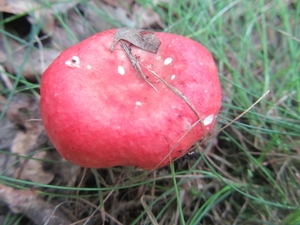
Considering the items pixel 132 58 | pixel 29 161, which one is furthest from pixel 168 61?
pixel 29 161

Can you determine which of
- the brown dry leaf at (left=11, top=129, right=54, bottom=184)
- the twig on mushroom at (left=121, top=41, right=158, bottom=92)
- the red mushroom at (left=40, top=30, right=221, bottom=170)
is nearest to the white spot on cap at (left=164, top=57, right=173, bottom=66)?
the red mushroom at (left=40, top=30, right=221, bottom=170)

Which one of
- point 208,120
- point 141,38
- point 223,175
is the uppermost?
point 141,38

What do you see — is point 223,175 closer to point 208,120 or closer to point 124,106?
point 208,120

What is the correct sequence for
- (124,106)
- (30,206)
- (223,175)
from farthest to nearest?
(223,175)
(30,206)
(124,106)

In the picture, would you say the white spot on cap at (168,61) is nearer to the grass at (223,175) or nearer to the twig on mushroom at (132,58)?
the twig on mushroom at (132,58)

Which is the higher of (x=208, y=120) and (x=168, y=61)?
(x=168, y=61)

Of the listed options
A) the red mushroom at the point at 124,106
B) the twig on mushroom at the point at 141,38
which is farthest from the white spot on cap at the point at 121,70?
the twig on mushroom at the point at 141,38

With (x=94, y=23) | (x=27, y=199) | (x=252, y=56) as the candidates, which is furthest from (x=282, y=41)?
(x=27, y=199)
